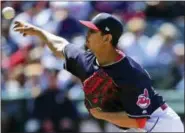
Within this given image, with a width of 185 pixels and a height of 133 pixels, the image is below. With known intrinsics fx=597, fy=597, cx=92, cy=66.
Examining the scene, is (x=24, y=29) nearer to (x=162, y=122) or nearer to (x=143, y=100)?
(x=143, y=100)

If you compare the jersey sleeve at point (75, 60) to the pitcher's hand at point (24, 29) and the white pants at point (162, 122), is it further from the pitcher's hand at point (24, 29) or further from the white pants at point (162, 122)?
the white pants at point (162, 122)

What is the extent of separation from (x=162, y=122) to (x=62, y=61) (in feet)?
12.5

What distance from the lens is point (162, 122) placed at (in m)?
4.62

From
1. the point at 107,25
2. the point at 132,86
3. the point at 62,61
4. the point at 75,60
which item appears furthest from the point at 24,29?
the point at 62,61

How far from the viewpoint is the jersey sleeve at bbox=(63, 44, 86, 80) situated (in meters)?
4.73

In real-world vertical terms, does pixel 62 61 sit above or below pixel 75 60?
below

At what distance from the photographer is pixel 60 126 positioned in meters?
8.13

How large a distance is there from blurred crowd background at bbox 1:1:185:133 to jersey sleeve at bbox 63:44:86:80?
3.22 meters

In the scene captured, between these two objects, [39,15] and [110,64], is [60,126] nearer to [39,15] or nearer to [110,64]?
[39,15]

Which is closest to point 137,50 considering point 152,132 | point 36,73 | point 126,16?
point 126,16

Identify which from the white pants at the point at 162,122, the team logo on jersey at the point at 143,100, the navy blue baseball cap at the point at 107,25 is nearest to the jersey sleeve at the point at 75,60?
the navy blue baseball cap at the point at 107,25

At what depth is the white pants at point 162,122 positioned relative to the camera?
4598 millimetres

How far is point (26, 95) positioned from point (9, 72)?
0.61 meters

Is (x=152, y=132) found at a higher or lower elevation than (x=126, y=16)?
higher
